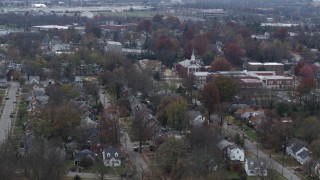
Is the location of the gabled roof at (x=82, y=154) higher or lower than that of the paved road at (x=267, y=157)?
higher

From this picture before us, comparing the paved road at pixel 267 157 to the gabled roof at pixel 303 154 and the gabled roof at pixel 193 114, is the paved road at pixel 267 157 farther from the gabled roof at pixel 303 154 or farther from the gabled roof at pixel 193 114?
the gabled roof at pixel 193 114

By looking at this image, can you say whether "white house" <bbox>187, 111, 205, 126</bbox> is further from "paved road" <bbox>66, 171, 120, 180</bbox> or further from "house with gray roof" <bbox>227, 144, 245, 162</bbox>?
"paved road" <bbox>66, 171, 120, 180</bbox>

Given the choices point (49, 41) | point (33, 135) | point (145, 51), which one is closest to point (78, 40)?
point (49, 41)

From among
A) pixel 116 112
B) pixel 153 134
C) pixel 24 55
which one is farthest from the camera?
pixel 24 55

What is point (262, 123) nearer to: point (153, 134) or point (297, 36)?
point (153, 134)

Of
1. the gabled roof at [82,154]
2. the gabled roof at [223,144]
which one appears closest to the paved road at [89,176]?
the gabled roof at [82,154]

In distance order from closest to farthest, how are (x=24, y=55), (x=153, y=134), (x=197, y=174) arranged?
1. (x=197, y=174)
2. (x=153, y=134)
3. (x=24, y=55)

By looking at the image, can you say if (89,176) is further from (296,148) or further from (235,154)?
(296,148)
